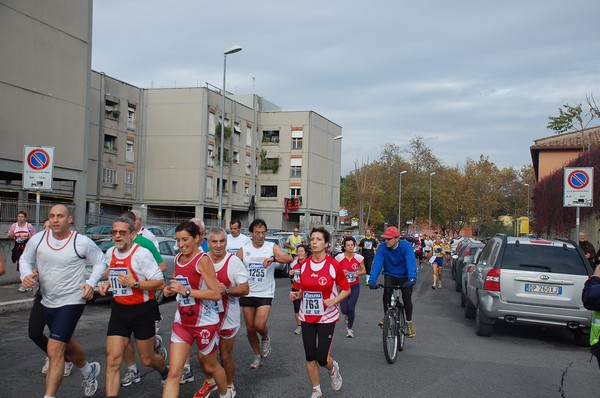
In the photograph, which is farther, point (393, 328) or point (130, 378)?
point (393, 328)

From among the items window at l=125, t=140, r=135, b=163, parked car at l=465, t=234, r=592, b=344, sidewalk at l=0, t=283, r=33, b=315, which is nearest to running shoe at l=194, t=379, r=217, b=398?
parked car at l=465, t=234, r=592, b=344

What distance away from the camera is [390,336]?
7652 millimetres

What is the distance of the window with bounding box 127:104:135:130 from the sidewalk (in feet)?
108

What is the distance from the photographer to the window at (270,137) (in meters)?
57.9

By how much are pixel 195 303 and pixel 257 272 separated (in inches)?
87.3

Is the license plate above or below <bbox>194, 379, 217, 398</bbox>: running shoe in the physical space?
above

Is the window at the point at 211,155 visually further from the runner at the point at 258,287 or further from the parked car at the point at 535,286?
the runner at the point at 258,287

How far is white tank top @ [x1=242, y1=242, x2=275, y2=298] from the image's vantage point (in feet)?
23.5

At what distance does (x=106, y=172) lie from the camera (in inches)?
1683

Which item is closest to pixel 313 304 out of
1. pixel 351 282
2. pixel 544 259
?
pixel 351 282

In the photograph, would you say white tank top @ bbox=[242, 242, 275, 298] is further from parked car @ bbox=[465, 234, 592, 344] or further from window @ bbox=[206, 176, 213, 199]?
window @ bbox=[206, 176, 213, 199]

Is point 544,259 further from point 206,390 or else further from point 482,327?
point 206,390

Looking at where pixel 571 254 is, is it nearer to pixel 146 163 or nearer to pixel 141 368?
pixel 141 368

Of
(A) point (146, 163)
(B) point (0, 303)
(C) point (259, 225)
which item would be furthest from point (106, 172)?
(C) point (259, 225)
